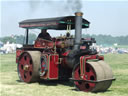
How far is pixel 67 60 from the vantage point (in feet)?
32.4

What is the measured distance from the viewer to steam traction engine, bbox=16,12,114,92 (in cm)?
848

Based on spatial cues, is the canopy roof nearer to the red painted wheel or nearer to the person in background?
the person in background

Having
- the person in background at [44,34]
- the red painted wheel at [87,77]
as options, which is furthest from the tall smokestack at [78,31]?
the person in background at [44,34]

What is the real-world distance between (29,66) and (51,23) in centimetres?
204

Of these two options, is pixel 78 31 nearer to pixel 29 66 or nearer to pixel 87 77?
pixel 87 77

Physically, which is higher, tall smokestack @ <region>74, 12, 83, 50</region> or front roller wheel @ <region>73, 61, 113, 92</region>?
tall smokestack @ <region>74, 12, 83, 50</region>

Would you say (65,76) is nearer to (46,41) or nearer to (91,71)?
(46,41)

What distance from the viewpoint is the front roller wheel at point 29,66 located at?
33.9ft

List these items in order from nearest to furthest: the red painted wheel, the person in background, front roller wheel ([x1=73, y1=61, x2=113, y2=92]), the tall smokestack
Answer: front roller wheel ([x1=73, y1=61, x2=113, y2=92]) → the red painted wheel → the tall smokestack → the person in background

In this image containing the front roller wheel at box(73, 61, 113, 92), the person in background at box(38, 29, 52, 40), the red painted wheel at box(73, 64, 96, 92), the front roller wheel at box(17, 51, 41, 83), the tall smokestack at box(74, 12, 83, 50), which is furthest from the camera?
the person in background at box(38, 29, 52, 40)

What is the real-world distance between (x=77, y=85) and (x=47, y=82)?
238cm

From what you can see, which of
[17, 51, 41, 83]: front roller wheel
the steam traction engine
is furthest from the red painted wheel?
[17, 51, 41, 83]: front roller wheel

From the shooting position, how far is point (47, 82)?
1095cm

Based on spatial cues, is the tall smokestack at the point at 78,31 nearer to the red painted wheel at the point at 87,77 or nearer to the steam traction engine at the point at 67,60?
the steam traction engine at the point at 67,60
